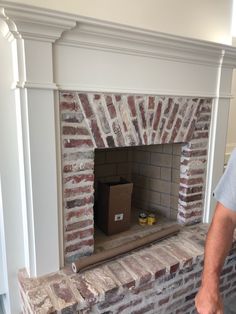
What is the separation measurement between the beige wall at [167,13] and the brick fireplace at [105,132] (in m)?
0.48

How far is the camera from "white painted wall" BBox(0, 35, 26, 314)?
1266 mm

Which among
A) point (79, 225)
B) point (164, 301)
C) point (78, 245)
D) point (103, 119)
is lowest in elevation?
point (164, 301)

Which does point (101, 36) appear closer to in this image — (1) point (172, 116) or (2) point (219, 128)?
(1) point (172, 116)

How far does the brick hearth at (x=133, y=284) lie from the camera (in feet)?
4.12

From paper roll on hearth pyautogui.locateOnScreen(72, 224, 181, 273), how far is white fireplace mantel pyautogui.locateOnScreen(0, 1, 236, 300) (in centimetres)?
15

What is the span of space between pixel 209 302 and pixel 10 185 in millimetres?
1073

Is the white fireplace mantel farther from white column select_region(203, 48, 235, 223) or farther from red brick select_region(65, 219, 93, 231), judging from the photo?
white column select_region(203, 48, 235, 223)

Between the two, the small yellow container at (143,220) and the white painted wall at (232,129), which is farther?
the white painted wall at (232,129)

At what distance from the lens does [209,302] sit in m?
1.03

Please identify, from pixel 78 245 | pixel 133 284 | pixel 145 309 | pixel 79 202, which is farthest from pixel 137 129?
pixel 145 309

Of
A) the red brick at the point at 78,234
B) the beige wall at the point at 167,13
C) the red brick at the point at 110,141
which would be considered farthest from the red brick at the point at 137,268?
the beige wall at the point at 167,13

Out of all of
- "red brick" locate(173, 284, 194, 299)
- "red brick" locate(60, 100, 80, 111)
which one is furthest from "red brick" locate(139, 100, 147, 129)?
"red brick" locate(173, 284, 194, 299)

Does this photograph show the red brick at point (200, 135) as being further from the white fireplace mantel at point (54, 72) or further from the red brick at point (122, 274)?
the red brick at point (122, 274)

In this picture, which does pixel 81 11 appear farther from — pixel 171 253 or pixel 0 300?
pixel 0 300
